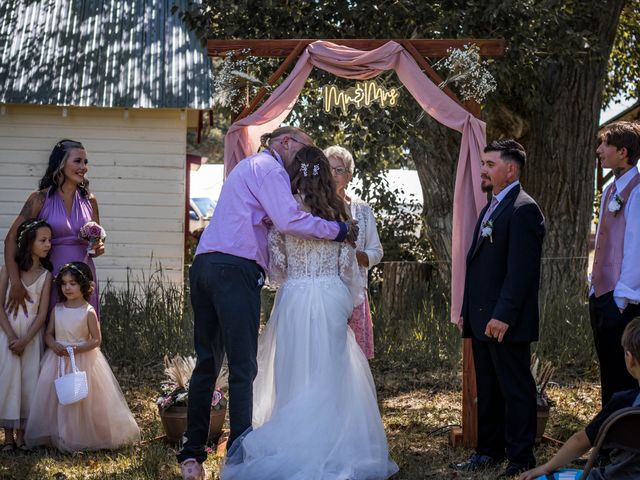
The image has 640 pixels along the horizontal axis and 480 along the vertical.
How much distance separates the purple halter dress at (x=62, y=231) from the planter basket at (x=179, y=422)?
111cm

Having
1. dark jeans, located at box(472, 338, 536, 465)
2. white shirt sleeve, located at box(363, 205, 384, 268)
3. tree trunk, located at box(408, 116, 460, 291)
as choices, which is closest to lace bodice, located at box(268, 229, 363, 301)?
dark jeans, located at box(472, 338, 536, 465)

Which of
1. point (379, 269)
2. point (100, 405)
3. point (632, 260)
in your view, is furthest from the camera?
point (379, 269)

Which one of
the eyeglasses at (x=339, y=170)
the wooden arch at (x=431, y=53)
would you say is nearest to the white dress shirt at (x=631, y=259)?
the wooden arch at (x=431, y=53)

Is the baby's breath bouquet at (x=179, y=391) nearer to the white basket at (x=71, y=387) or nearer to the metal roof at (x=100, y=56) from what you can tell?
the white basket at (x=71, y=387)

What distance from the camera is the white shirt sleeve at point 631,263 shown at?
5.51 meters

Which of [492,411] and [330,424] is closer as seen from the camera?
[330,424]

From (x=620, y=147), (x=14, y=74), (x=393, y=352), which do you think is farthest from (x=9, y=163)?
(x=620, y=147)

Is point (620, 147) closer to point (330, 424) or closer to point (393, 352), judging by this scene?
point (330, 424)

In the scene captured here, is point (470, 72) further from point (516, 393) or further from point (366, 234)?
point (516, 393)

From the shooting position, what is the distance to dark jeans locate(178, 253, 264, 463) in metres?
5.49

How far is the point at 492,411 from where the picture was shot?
20.1ft

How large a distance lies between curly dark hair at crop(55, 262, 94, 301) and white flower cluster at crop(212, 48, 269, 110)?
5.38 ft

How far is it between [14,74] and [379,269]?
5403mm

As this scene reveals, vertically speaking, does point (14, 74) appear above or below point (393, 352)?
above
